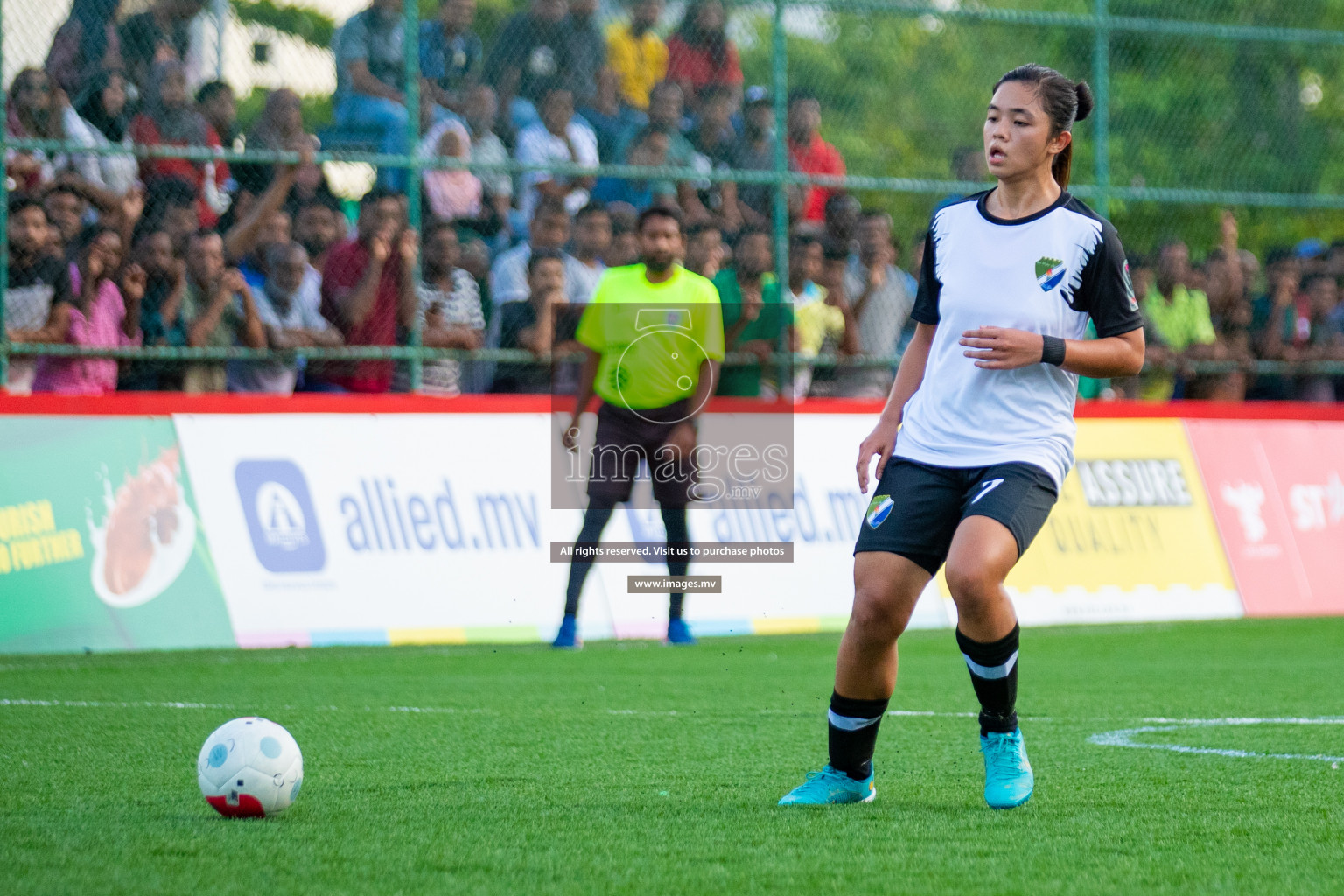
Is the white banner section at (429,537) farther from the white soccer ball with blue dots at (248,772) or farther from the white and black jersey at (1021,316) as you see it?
the white and black jersey at (1021,316)

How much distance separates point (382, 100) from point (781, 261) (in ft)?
9.60

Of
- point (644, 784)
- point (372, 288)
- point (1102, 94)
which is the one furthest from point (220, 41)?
point (644, 784)

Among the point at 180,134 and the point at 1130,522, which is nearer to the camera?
the point at 180,134

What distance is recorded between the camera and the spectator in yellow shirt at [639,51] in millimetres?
12289

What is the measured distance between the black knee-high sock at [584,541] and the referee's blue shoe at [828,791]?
5066 millimetres

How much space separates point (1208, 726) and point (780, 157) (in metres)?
6.49

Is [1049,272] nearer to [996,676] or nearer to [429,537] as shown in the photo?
[996,676]

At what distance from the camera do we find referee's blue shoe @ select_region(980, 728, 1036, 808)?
4.48m

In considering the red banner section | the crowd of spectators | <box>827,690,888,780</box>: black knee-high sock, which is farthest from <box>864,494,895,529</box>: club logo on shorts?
the red banner section

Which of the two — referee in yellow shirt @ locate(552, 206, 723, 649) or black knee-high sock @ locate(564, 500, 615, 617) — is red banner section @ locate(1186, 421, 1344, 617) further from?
black knee-high sock @ locate(564, 500, 615, 617)

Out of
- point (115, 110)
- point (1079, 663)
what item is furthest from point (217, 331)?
point (1079, 663)

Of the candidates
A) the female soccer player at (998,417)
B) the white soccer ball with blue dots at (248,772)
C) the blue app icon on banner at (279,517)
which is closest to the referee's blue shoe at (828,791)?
the female soccer player at (998,417)

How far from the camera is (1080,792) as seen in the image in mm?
4762

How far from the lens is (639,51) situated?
12477 mm
